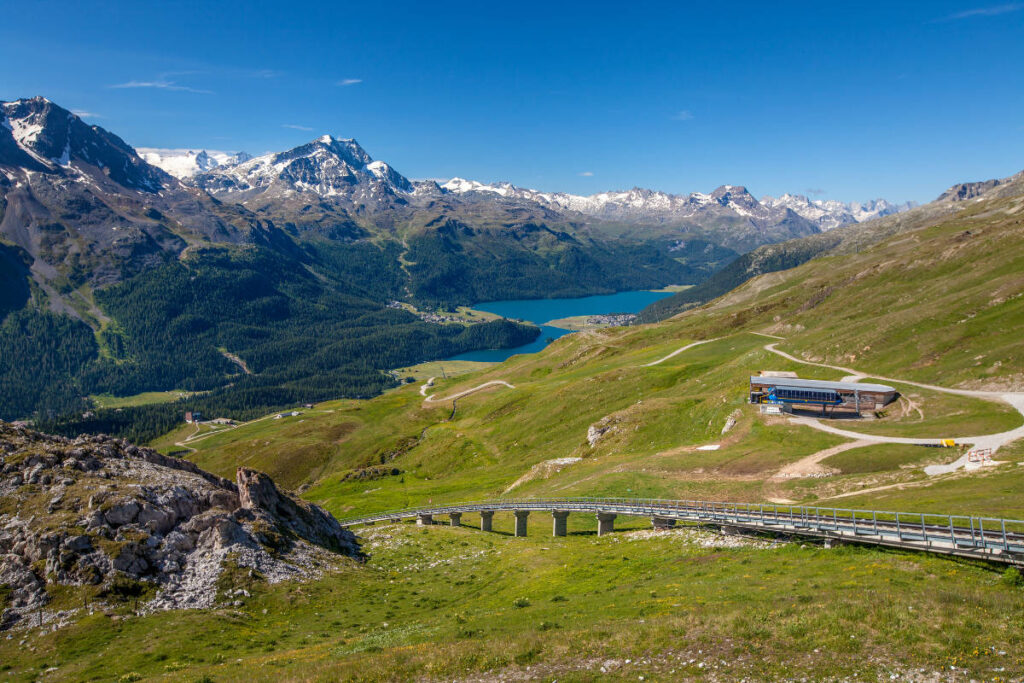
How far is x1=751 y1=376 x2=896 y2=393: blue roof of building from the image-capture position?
247 ft

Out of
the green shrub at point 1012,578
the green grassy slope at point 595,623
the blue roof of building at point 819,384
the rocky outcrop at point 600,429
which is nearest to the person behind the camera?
the green grassy slope at point 595,623

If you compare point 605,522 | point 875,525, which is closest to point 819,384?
point 605,522

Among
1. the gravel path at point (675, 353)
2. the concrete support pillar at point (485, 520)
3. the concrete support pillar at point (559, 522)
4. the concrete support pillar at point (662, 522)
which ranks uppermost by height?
the gravel path at point (675, 353)

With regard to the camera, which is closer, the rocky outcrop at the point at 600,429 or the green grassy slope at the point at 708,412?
the green grassy slope at the point at 708,412

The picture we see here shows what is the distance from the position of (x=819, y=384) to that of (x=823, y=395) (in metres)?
3.21

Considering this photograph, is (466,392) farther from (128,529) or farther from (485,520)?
(128,529)

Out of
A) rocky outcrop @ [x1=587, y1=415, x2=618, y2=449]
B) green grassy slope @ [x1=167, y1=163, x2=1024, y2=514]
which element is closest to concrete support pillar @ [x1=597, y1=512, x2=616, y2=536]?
green grassy slope @ [x1=167, y1=163, x2=1024, y2=514]

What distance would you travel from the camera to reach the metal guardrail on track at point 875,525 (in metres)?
27.8

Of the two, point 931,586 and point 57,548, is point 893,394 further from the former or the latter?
point 57,548

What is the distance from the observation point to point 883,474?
51.0 meters

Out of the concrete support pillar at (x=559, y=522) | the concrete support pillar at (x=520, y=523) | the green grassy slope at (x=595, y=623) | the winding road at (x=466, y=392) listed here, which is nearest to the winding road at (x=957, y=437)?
the green grassy slope at (x=595, y=623)

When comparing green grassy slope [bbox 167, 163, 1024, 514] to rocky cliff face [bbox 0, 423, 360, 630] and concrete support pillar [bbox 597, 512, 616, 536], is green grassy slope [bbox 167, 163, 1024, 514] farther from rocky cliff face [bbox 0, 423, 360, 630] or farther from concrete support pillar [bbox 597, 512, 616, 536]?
rocky cliff face [bbox 0, 423, 360, 630]

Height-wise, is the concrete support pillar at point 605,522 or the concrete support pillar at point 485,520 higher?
the concrete support pillar at point 605,522

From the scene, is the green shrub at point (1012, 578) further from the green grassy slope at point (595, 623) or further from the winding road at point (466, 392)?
the winding road at point (466, 392)
